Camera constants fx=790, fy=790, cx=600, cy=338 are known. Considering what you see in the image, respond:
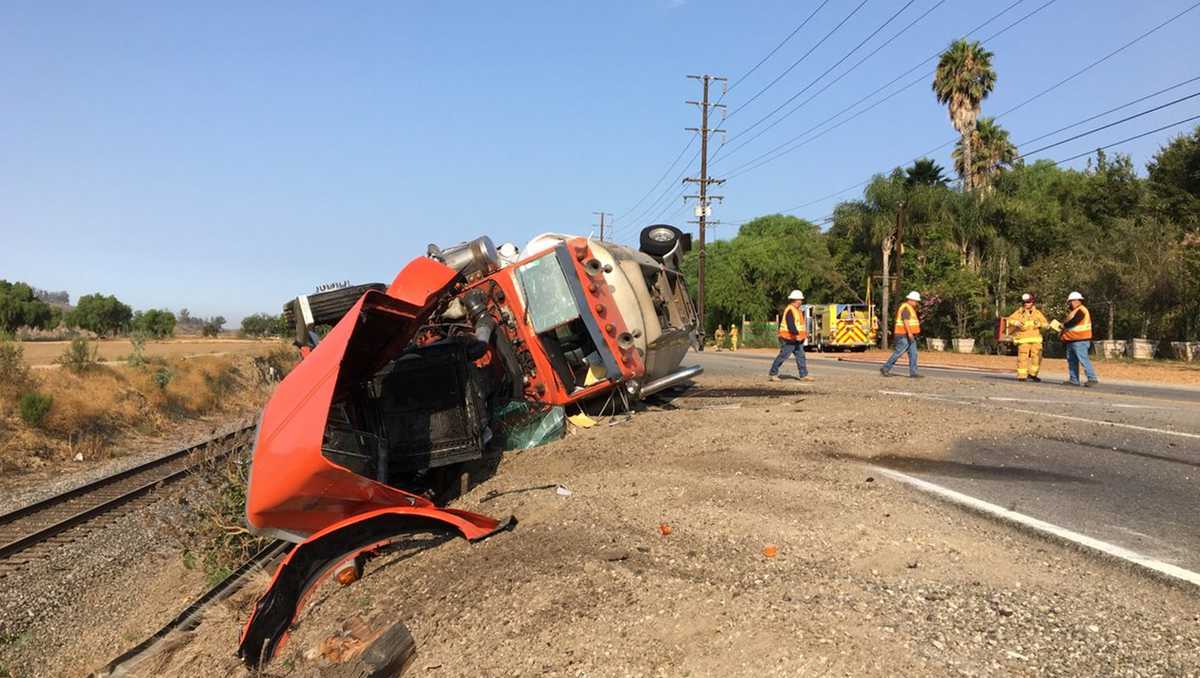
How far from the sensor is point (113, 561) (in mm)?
8188

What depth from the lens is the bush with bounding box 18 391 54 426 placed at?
49.6ft

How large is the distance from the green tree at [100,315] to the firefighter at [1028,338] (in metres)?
98.1

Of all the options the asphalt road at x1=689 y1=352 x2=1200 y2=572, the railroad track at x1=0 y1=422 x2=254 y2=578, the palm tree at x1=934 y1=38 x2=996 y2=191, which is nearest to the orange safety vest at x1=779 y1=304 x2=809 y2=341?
the asphalt road at x1=689 y1=352 x2=1200 y2=572

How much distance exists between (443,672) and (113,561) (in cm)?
672

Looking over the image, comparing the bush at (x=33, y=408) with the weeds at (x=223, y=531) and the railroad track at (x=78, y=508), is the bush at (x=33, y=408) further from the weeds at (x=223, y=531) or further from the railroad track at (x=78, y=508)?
the weeds at (x=223, y=531)

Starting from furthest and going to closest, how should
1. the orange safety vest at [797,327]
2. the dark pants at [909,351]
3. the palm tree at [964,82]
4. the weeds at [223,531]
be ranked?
the palm tree at [964,82], the dark pants at [909,351], the orange safety vest at [797,327], the weeds at [223,531]

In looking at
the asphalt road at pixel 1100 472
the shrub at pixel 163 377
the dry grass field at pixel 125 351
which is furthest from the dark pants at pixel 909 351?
the dry grass field at pixel 125 351

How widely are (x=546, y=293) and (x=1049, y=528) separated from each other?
4.90 meters

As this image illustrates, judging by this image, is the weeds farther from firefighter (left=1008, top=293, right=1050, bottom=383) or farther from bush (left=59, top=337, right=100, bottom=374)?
bush (left=59, top=337, right=100, bottom=374)

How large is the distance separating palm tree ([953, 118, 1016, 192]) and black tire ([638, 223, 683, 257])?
126 ft

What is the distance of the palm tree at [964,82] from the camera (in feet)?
135

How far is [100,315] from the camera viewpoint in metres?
94.6

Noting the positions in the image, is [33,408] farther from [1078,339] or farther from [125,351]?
[125,351]

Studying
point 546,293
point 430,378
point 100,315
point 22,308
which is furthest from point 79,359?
point 100,315
